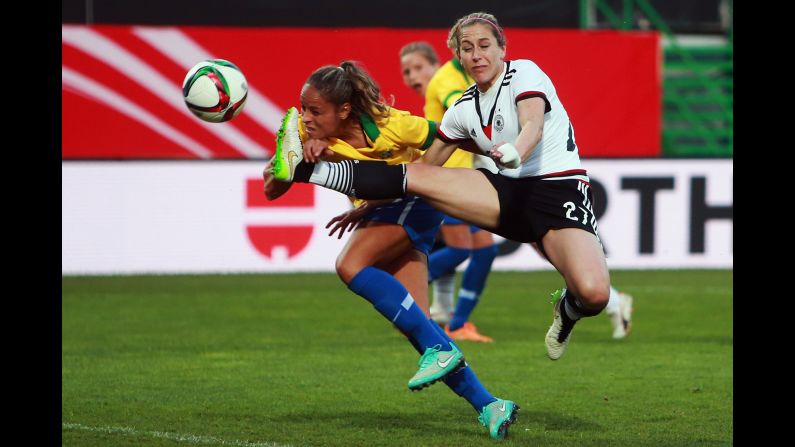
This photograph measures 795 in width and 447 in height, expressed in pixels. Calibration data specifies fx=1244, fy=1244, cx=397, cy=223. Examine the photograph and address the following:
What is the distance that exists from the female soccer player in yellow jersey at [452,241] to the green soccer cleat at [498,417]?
346 centimetres

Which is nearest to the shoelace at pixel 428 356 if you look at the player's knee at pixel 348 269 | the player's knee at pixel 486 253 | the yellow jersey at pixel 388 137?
the player's knee at pixel 348 269

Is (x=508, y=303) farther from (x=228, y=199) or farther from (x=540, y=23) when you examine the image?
(x=540, y=23)

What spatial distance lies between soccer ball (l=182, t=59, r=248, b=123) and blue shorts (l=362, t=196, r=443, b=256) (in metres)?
0.89

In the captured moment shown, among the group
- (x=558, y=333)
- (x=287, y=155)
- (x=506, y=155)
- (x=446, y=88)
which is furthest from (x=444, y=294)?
(x=506, y=155)

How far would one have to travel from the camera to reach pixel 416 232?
6398 millimetres

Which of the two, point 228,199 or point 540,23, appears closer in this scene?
point 228,199

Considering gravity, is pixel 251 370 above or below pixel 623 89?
below

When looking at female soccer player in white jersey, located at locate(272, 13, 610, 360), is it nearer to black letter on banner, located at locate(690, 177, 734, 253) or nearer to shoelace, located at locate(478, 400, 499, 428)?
shoelace, located at locate(478, 400, 499, 428)

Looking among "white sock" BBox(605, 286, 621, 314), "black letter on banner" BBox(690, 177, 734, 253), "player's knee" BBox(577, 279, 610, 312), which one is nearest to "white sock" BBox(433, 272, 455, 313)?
"white sock" BBox(605, 286, 621, 314)

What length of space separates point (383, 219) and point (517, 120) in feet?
2.91

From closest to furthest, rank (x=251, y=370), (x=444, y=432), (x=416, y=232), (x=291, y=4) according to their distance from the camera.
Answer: (x=444, y=432), (x=416, y=232), (x=251, y=370), (x=291, y=4)

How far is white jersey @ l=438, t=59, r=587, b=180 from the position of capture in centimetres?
591

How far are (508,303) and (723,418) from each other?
5.31 meters

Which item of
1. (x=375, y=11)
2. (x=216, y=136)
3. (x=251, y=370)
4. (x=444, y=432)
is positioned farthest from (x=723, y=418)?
(x=375, y=11)
